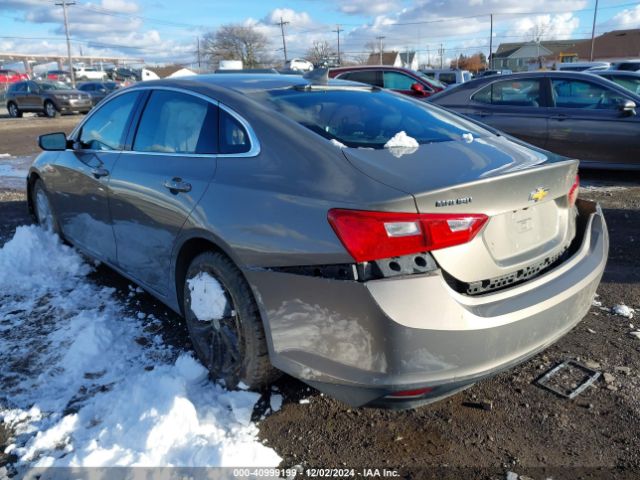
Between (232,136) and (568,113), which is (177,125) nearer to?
(232,136)

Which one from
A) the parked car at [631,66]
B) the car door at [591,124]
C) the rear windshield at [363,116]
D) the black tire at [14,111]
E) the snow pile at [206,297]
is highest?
the parked car at [631,66]

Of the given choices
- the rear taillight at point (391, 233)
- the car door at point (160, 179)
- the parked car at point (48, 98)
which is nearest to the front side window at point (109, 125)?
the car door at point (160, 179)

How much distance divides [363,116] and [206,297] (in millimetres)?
1302

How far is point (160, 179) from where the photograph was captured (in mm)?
3088

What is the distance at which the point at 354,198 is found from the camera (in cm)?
214

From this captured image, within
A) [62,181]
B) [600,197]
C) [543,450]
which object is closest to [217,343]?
[543,450]

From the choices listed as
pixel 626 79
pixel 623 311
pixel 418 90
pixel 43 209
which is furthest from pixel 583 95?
pixel 43 209

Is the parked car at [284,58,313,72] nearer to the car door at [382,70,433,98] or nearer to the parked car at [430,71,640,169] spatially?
the car door at [382,70,433,98]

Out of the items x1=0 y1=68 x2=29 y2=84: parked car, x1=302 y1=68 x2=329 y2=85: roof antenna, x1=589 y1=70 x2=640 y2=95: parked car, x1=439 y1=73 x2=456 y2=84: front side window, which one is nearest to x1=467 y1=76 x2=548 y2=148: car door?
x1=589 y1=70 x2=640 y2=95: parked car

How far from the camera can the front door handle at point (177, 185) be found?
2.86 meters

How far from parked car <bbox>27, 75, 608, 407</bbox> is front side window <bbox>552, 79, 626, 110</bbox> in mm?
5209

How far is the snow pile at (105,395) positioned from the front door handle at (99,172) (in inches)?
36.5

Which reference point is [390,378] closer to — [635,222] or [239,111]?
[239,111]

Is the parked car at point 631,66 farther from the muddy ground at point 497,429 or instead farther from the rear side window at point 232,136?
the rear side window at point 232,136
